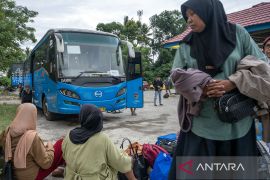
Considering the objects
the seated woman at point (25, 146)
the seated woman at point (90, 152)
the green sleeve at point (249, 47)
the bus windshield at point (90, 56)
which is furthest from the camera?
the bus windshield at point (90, 56)

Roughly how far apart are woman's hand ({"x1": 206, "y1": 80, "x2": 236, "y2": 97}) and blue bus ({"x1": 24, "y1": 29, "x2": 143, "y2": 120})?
675 centimetres

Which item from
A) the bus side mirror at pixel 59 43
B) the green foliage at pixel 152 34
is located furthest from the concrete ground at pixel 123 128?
the green foliage at pixel 152 34

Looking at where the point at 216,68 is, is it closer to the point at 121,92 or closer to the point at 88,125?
the point at 88,125

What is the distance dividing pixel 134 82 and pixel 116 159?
22.2ft

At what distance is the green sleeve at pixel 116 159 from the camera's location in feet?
9.89

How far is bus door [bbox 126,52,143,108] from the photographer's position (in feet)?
31.4

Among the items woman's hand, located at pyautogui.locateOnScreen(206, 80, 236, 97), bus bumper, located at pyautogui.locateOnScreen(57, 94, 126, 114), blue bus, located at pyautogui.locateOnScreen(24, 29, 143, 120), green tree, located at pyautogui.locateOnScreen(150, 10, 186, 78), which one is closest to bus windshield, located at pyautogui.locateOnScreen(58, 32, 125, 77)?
blue bus, located at pyautogui.locateOnScreen(24, 29, 143, 120)

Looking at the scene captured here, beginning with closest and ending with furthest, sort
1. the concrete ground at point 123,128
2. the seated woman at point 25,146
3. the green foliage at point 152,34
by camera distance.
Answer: the seated woman at point 25,146 < the concrete ground at point 123,128 < the green foliage at point 152,34

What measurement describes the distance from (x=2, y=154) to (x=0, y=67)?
949 cm

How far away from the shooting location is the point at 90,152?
2922 mm

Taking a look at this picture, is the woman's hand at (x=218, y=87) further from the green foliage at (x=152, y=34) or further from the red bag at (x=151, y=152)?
the green foliage at (x=152, y=34)

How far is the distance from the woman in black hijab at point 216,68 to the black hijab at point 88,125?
1.18 meters

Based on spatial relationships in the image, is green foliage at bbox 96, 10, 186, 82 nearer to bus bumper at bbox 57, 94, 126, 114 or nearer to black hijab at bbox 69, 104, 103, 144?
bus bumper at bbox 57, 94, 126, 114

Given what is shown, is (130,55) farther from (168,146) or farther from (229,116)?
(229,116)
